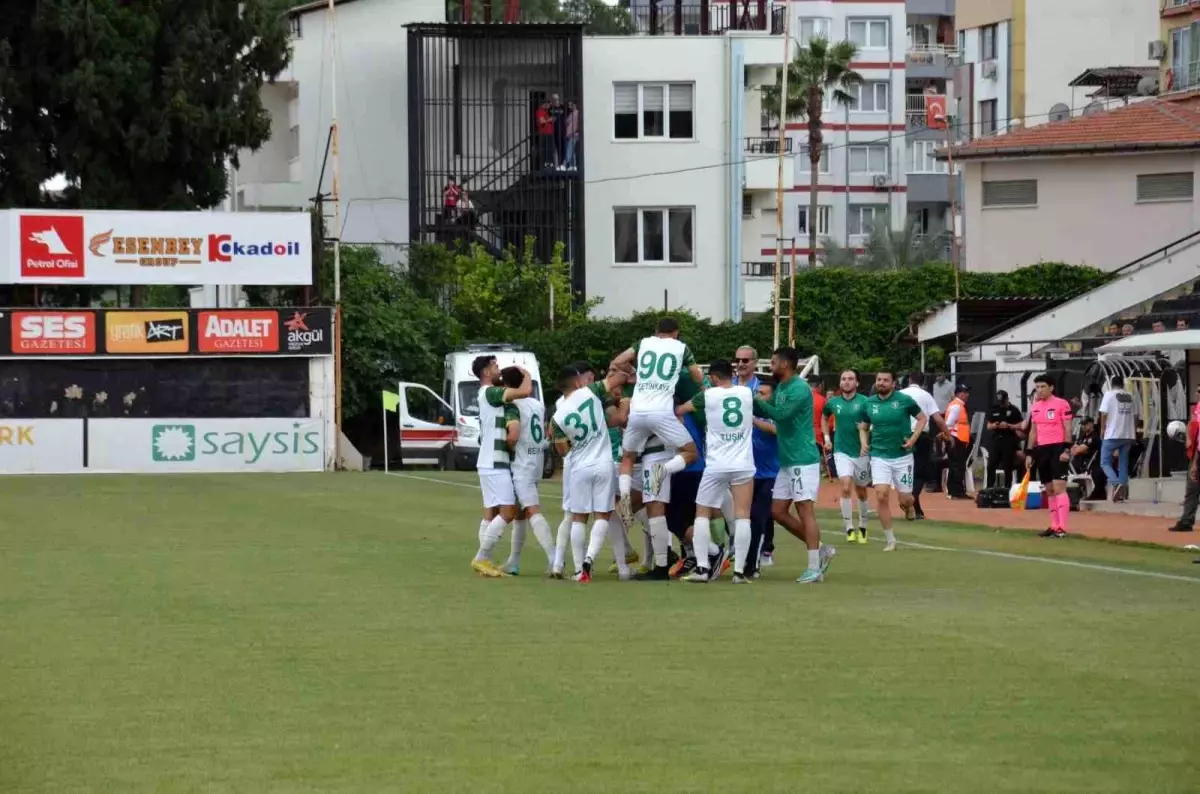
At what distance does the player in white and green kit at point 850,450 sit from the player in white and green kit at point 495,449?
6361 mm

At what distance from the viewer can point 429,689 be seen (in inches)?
409

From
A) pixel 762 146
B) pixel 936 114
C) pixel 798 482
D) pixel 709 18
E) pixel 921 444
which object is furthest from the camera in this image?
pixel 762 146

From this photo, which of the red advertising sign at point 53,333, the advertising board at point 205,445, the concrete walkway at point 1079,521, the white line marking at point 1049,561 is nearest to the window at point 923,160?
the advertising board at point 205,445

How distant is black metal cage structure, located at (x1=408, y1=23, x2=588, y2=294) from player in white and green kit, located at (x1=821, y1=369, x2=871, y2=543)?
1347 inches

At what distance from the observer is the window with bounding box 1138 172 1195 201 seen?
5028 cm

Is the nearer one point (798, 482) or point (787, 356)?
point (787, 356)

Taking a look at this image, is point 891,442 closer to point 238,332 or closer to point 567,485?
point 567,485

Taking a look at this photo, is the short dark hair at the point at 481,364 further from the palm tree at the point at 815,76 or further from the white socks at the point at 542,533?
the palm tree at the point at 815,76

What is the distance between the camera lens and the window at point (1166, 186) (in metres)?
50.3

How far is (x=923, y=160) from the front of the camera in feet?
309

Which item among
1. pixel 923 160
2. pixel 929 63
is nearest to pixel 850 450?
pixel 923 160

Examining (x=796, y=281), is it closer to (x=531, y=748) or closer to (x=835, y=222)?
(x=835, y=222)

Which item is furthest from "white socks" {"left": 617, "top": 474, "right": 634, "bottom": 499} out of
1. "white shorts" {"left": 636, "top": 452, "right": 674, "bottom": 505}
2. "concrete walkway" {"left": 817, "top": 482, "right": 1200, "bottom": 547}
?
"concrete walkway" {"left": 817, "top": 482, "right": 1200, "bottom": 547}

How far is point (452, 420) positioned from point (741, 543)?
30246 millimetres
